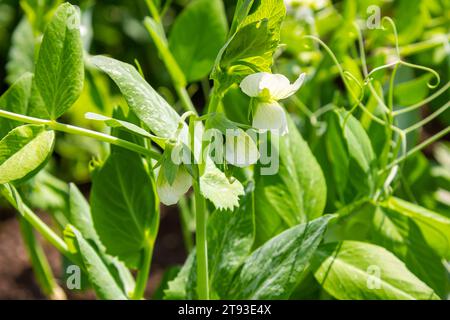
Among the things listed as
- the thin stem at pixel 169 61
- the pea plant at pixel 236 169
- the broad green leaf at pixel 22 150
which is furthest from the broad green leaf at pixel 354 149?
the broad green leaf at pixel 22 150

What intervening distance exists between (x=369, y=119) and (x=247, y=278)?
18 centimetres

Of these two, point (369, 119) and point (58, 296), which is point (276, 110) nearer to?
point (369, 119)

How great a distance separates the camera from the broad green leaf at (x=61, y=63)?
17.6 inches

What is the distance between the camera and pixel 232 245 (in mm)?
534

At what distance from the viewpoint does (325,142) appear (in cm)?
65

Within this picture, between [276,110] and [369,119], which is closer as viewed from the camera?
[276,110]

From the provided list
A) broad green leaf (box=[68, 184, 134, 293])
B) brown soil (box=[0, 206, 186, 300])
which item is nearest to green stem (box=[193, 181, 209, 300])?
broad green leaf (box=[68, 184, 134, 293])

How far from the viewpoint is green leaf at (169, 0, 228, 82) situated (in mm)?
667

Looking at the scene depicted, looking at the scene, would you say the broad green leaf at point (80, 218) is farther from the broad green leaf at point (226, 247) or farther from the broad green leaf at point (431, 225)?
the broad green leaf at point (431, 225)

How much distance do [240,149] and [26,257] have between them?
0.82 meters

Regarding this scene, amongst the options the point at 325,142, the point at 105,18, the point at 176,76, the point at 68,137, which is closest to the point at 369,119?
the point at 325,142

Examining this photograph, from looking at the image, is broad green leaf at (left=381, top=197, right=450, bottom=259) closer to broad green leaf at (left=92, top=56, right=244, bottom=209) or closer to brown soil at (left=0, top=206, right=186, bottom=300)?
broad green leaf at (left=92, top=56, right=244, bottom=209)
